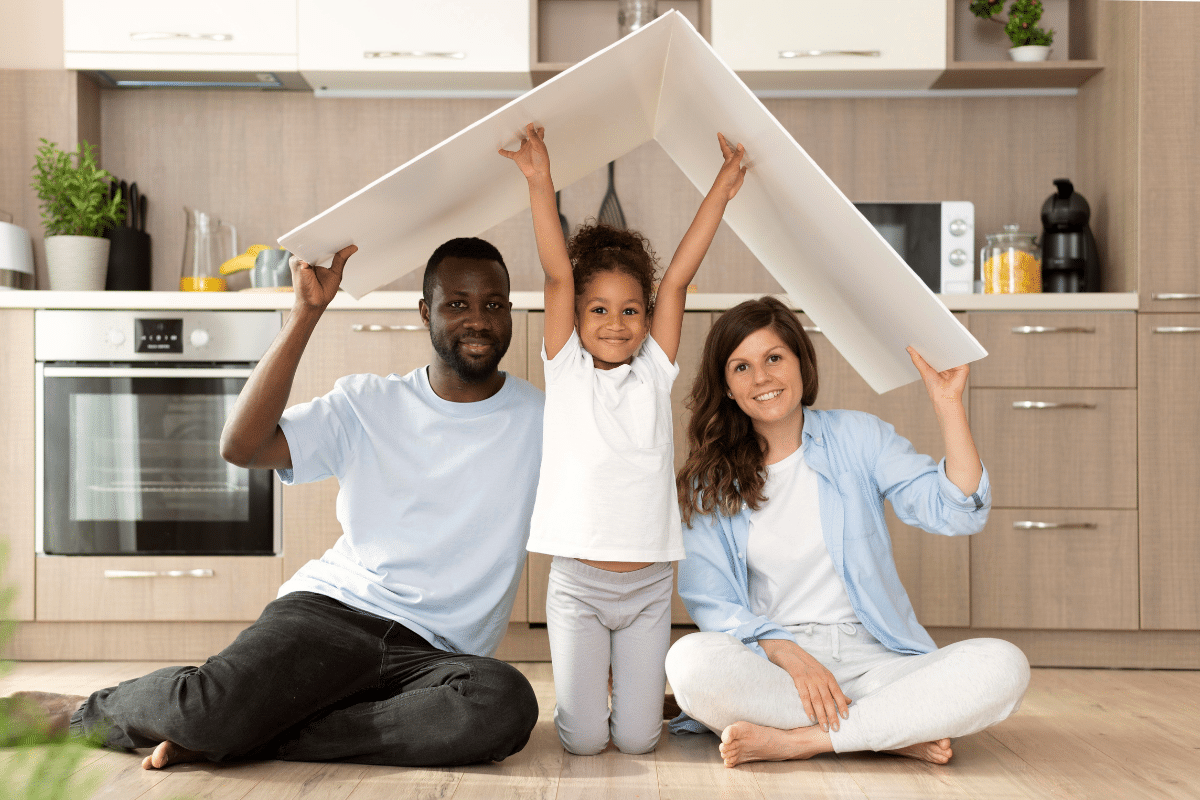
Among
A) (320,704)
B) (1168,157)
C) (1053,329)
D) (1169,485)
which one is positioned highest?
(1168,157)

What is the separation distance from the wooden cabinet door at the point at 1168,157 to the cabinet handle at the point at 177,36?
Answer: 8.48ft

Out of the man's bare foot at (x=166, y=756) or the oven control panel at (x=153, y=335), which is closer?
the man's bare foot at (x=166, y=756)

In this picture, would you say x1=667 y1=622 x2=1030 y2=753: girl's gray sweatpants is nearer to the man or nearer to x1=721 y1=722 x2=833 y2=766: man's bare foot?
x1=721 y1=722 x2=833 y2=766: man's bare foot

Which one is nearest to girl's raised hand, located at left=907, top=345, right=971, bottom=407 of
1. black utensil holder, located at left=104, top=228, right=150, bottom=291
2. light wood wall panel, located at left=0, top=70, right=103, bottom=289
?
black utensil holder, located at left=104, top=228, right=150, bottom=291

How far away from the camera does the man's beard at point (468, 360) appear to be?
5.79 feet

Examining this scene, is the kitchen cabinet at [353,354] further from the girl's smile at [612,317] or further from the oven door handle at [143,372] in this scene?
the girl's smile at [612,317]

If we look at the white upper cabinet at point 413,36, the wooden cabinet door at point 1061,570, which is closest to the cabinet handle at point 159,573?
the white upper cabinet at point 413,36

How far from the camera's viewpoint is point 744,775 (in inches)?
60.0

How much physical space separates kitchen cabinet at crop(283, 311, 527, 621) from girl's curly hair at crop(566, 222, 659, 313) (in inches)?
26.5

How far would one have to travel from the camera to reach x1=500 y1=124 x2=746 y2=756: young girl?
1558 mm

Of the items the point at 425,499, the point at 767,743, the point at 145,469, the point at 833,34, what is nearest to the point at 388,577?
the point at 425,499

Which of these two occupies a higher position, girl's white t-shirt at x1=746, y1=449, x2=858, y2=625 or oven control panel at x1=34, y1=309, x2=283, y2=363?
oven control panel at x1=34, y1=309, x2=283, y2=363

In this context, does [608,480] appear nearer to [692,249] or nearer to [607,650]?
[607,650]

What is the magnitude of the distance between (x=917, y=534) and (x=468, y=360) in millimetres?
1389
